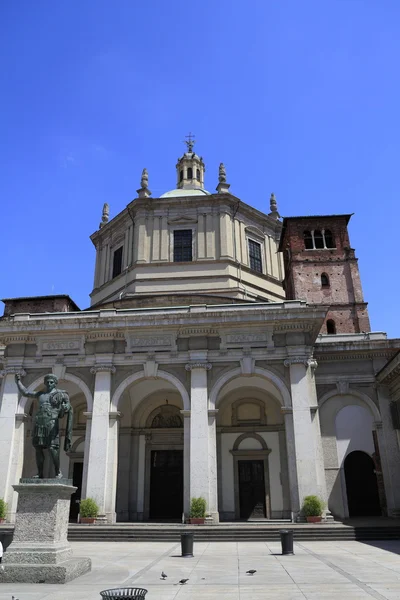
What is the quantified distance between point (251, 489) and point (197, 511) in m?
4.59

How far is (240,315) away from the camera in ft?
68.4

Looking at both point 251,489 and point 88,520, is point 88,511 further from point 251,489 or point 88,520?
point 251,489

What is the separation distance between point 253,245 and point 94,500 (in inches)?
735

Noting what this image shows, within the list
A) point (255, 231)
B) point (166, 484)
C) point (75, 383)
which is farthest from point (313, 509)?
point (255, 231)

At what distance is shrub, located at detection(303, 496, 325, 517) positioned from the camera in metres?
18.0

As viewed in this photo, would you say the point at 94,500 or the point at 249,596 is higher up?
the point at 94,500

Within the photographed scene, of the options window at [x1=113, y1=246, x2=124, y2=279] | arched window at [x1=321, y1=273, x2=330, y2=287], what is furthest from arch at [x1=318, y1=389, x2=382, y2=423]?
window at [x1=113, y1=246, x2=124, y2=279]

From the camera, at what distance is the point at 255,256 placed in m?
31.2

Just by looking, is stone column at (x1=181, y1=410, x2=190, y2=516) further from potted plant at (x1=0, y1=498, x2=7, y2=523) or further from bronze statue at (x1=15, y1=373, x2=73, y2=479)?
bronze statue at (x1=15, y1=373, x2=73, y2=479)

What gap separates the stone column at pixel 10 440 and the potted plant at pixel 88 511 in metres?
3.03

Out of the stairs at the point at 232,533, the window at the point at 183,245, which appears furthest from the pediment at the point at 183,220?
the stairs at the point at 232,533

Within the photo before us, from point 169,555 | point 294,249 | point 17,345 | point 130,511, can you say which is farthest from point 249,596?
point 294,249

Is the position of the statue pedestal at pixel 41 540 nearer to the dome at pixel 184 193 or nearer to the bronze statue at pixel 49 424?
the bronze statue at pixel 49 424

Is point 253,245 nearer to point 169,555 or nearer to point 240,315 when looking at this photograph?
point 240,315
